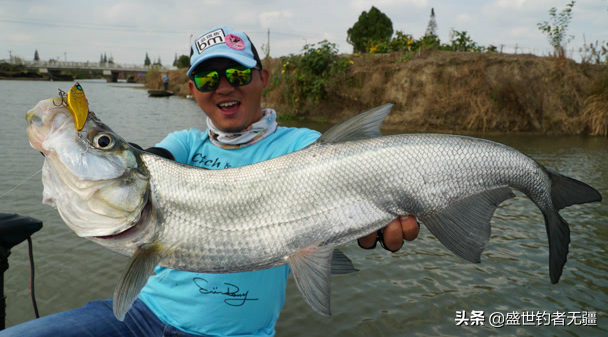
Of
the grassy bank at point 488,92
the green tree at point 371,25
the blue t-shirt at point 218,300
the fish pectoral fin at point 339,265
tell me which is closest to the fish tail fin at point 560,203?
the fish pectoral fin at point 339,265

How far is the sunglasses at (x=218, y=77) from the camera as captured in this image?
2.81m

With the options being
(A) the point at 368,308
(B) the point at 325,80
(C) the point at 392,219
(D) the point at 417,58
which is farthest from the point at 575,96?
(C) the point at 392,219

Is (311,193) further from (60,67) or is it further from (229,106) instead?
(60,67)

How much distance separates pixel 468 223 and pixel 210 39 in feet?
6.97

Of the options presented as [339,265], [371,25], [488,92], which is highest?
[371,25]

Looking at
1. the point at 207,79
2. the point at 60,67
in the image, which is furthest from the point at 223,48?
the point at 60,67

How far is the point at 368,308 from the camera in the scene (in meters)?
4.60

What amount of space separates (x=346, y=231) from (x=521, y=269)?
177 inches

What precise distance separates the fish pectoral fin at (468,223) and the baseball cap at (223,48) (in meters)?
1.63

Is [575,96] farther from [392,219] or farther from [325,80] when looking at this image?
[392,219]

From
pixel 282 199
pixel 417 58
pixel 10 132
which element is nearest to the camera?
pixel 282 199

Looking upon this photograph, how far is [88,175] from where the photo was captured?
5.70ft

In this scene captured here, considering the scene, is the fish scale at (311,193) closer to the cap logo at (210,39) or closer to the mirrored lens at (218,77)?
the mirrored lens at (218,77)

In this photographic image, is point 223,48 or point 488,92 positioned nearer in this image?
point 223,48
